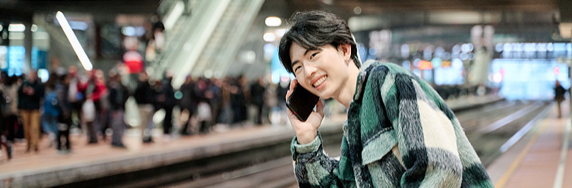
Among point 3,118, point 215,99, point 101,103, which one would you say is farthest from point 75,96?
point 215,99

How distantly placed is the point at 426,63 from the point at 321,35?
1420 inches

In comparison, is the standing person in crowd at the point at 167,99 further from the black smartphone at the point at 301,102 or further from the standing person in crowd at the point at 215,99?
the black smartphone at the point at 301,102

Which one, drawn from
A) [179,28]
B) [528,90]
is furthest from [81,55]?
[528,90]

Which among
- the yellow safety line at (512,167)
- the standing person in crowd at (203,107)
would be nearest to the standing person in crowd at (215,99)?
the standing person in crowd at (203,107)

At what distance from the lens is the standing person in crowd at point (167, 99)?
10.9 m

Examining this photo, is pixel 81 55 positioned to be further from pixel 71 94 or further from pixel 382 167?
pixel 382 167

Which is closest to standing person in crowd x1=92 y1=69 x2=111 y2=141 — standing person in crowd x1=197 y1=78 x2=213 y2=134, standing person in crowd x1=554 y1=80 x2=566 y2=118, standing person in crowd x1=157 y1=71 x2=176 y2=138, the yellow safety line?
standing person in crowd x1=157 y1=71 x2=176 y2=138

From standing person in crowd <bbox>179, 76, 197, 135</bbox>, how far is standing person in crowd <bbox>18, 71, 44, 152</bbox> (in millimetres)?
3305

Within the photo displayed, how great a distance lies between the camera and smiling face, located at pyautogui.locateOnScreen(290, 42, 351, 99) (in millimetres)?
1275

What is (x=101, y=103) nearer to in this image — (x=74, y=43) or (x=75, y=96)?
(x=75, y=96)

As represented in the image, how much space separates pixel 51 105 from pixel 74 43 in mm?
6181

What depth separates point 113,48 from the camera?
15914 millimetres

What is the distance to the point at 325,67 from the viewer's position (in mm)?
1277

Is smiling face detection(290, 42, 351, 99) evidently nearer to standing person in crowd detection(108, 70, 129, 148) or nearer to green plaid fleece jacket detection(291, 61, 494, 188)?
green plaid fleece jacket detection(291, 61, 494, 188)
